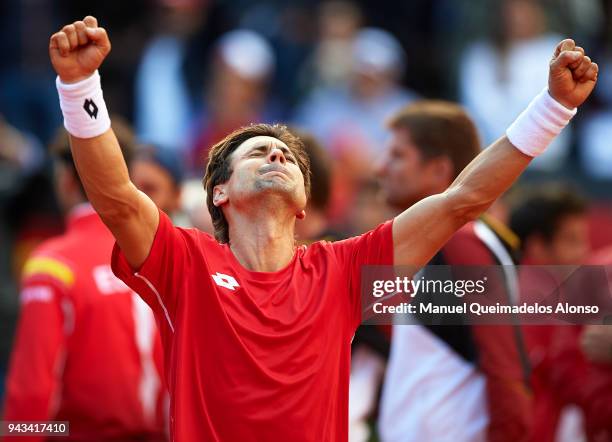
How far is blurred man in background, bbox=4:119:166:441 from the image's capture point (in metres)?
5.51

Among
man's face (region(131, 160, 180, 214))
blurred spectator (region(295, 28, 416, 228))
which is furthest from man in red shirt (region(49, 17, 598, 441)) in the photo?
blurred spectator (region(295, 28, 416, 228))

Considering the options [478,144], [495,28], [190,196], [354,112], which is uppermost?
[495,28]

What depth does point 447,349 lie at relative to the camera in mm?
5238

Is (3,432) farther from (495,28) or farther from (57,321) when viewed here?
(495,28)

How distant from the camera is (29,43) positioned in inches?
495

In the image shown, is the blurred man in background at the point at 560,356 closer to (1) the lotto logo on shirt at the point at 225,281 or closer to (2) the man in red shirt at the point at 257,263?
(2) the man in red shirt at the point at 257,263

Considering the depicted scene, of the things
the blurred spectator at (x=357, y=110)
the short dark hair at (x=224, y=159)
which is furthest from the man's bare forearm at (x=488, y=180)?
the blurred spectator at (x=357, y=110)

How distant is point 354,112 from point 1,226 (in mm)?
3595

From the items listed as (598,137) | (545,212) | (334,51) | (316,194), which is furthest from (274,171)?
(334,51)

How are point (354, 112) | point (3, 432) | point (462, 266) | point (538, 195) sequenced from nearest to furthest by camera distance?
point (462, 266), point (3, 432), point (538, 195), point (354, 112)

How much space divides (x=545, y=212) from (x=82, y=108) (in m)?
3.64

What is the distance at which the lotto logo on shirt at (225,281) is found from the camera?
4.02m

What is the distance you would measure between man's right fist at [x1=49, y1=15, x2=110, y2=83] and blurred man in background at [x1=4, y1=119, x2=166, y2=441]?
212 centimetres

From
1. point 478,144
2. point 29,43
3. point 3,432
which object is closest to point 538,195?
point 478,144
